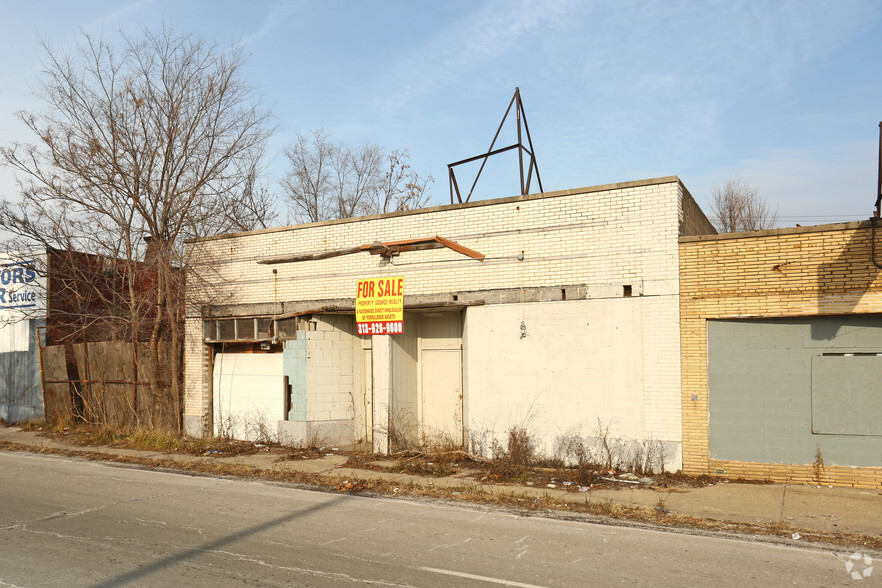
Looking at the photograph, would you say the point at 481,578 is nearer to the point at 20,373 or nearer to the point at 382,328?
the point at 382,328

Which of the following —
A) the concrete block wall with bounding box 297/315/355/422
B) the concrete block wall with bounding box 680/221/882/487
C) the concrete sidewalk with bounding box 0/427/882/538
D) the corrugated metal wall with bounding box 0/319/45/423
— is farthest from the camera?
the corrugated metal wall with bounding box 0/319/45/423

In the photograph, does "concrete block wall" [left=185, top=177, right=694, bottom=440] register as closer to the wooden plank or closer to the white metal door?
the white metal door

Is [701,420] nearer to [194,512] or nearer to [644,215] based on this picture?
[644,215]

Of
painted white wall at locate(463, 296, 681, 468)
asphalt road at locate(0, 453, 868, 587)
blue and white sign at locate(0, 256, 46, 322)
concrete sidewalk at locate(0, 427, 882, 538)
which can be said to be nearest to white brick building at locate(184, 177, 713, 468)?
painted white wall at locate(463, 296, 681, 468)

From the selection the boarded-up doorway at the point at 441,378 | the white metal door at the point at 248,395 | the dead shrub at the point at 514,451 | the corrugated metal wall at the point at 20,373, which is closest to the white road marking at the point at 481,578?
the dead shrub at the point at 514,451

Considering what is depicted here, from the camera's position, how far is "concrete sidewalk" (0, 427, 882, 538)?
7.88 m

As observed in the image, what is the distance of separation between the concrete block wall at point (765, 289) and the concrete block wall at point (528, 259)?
0.27 metres

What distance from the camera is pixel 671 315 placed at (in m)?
10.6

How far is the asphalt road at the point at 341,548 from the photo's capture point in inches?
231

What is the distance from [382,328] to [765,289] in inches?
275

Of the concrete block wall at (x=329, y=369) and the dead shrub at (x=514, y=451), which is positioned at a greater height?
the concrete block wall at (x=329, y=369)

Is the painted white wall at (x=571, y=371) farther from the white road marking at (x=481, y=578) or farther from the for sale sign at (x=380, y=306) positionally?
the white road marking at (x=481, y=578)

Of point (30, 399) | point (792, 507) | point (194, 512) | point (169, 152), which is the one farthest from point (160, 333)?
point (792, 507)

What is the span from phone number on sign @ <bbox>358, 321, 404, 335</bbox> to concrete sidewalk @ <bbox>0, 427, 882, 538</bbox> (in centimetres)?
280
